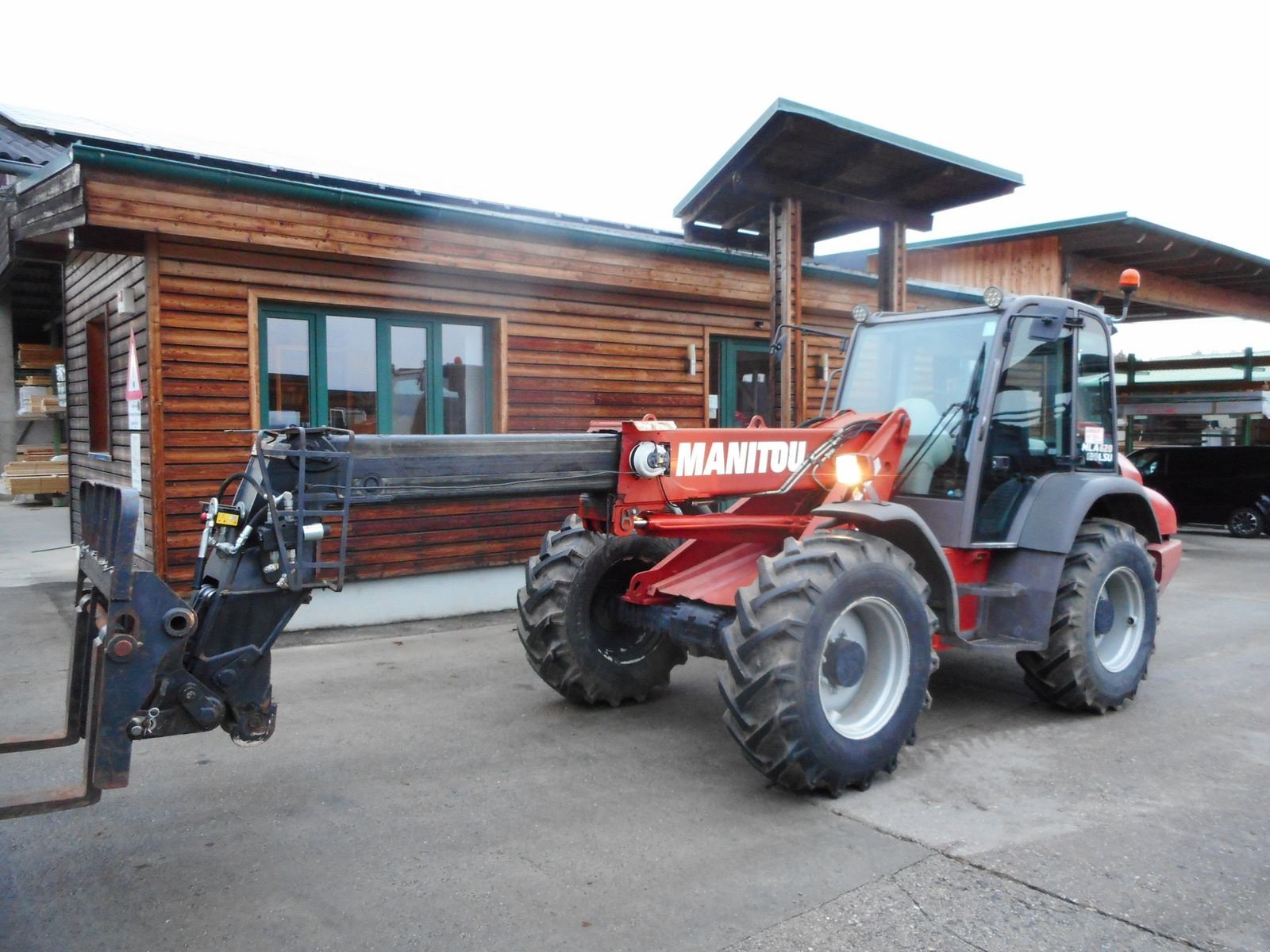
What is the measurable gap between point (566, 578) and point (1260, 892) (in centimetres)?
348

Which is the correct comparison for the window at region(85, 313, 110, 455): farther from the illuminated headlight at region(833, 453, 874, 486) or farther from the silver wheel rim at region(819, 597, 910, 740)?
the silver wheel rim at region(819, 597, 910, 740)

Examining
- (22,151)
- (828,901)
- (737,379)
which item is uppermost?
(22,151)

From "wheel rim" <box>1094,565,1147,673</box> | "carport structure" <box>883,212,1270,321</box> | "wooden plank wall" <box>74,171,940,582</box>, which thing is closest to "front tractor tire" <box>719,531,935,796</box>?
"wheel rim" <box>1094,565,1147,673</box>

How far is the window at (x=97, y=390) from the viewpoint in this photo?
32.0 ft

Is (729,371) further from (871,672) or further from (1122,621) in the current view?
(871,672)

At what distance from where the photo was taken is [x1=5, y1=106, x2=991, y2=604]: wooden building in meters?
7.23

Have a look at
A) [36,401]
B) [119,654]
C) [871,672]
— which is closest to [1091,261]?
[871,672]

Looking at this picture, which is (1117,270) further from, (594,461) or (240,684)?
(240,684)

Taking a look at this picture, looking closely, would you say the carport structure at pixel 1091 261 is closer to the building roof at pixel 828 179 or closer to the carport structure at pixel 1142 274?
the carport structure at pixel 1142 274

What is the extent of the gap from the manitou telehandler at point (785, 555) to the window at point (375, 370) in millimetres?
3330

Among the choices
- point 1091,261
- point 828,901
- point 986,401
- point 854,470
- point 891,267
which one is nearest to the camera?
point 828,901

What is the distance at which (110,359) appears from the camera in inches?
348

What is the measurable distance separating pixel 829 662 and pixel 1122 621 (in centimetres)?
282

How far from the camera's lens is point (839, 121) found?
772 centimetres
